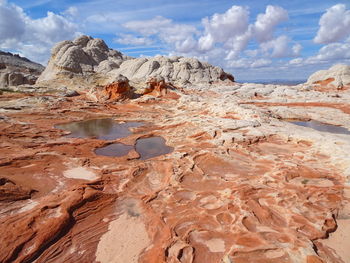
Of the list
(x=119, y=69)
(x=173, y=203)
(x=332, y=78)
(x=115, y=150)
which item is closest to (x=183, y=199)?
(x=173, y=203)

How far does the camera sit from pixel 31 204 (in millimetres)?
5695

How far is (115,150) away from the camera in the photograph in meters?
10.7

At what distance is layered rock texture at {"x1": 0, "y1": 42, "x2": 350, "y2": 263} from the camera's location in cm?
453

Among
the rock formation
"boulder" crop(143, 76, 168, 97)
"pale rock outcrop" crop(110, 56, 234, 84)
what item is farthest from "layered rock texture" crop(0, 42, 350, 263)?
the rock formation

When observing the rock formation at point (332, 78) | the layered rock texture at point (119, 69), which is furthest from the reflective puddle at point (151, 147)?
the rock formation at point (332, 78)

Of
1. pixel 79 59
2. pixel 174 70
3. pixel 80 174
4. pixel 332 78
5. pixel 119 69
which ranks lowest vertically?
pixel 80 174

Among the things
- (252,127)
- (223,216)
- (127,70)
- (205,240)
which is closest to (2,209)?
(205,240)

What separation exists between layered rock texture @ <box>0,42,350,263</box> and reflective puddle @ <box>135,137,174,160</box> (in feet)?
0.74

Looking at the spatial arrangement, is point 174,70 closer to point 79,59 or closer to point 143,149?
point 79,59

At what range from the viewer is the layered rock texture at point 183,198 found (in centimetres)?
453

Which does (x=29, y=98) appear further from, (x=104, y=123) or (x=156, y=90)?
(x=156, y=90)

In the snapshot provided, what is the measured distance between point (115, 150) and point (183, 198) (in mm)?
5323

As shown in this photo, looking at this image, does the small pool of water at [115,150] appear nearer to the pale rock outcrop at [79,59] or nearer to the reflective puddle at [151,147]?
the reflective puddle at [151,147]

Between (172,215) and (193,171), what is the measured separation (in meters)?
2.50
